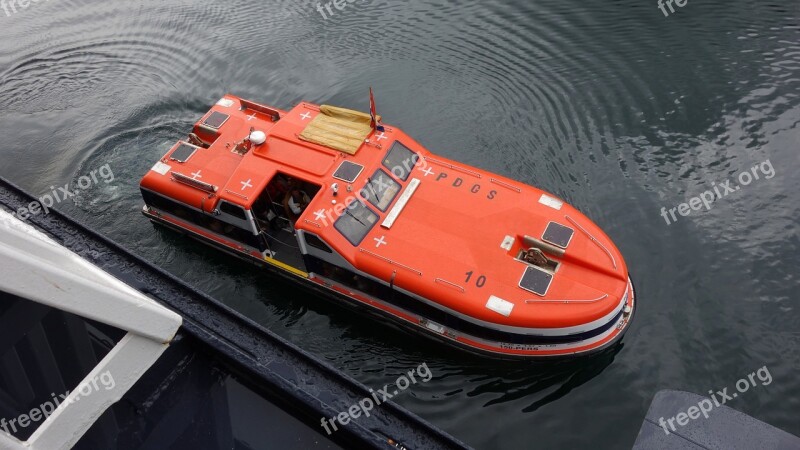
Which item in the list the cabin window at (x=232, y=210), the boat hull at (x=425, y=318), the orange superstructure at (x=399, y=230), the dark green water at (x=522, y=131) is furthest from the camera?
the cabin window at (x=232, y=210)

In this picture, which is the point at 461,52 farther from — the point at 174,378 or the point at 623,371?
the point at 174,378

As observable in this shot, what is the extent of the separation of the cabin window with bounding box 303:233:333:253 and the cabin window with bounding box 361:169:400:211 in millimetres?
1845

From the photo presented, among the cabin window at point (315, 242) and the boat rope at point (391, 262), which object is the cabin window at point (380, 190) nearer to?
the boat rope at point (391, 262)

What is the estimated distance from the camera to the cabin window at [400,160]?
59.1 ft

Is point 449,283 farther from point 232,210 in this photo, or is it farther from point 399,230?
point 232,210

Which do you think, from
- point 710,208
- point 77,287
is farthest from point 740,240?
point 77,287

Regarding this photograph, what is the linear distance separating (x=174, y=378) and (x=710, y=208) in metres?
18.6

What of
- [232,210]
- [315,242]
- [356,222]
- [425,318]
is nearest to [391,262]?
[356,222]

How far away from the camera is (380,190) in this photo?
57.4 ft

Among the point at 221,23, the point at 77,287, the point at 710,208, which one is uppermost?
the point at 221,23

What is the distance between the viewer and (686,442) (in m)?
12.9

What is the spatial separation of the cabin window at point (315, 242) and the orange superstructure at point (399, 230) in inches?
1.7

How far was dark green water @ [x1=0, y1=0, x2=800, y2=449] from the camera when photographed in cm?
1664

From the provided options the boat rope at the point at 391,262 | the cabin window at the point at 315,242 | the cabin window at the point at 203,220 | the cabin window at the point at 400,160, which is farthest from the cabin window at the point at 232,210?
the cabin window at the point at 400,160
